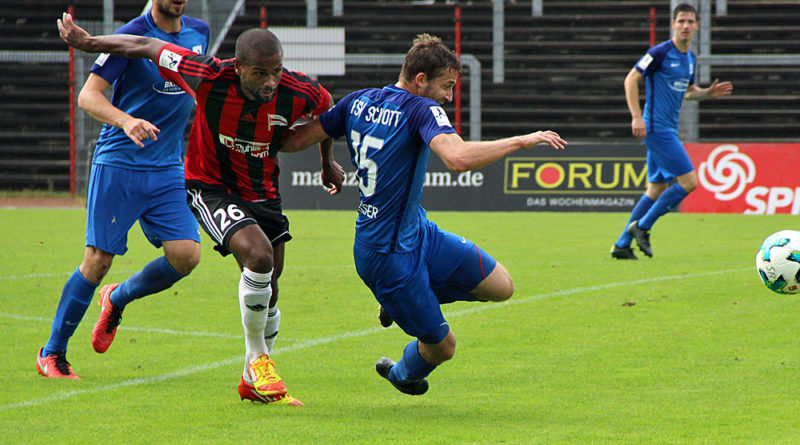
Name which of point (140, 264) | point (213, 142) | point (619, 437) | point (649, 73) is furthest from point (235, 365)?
point (649, 73)

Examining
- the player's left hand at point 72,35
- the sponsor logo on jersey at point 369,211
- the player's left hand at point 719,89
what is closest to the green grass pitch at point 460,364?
the sponsor logo on jersey at point 369,211

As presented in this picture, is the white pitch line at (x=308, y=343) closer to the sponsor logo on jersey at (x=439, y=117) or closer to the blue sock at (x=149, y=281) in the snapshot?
the blue sock at (x=149, y=281)

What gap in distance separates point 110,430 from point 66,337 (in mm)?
1351

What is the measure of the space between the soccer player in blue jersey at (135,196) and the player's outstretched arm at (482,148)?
6.67ft

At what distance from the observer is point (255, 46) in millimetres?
4863

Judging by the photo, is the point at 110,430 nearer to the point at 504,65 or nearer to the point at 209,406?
the point at 209,406

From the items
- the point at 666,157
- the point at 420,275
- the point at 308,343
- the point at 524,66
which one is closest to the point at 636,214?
the point at 666,157

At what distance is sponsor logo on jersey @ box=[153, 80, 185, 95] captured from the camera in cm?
575

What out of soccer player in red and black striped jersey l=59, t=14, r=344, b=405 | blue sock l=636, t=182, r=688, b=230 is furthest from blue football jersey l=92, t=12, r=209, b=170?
blue sock l=636, t=182, r=688, b=230

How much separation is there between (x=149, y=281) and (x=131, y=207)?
42 centimetres

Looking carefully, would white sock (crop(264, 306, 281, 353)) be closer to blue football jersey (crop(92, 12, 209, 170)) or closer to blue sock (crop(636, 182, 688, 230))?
blue football jersey (crop(92, 12, 209, 170))

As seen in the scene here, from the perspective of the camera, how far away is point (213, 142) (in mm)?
5238

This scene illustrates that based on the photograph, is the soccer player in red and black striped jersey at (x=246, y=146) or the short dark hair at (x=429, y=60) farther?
the soccer player in red and black striped jersey at (x=246, y=146)

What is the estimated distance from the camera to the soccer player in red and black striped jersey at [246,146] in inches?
194
